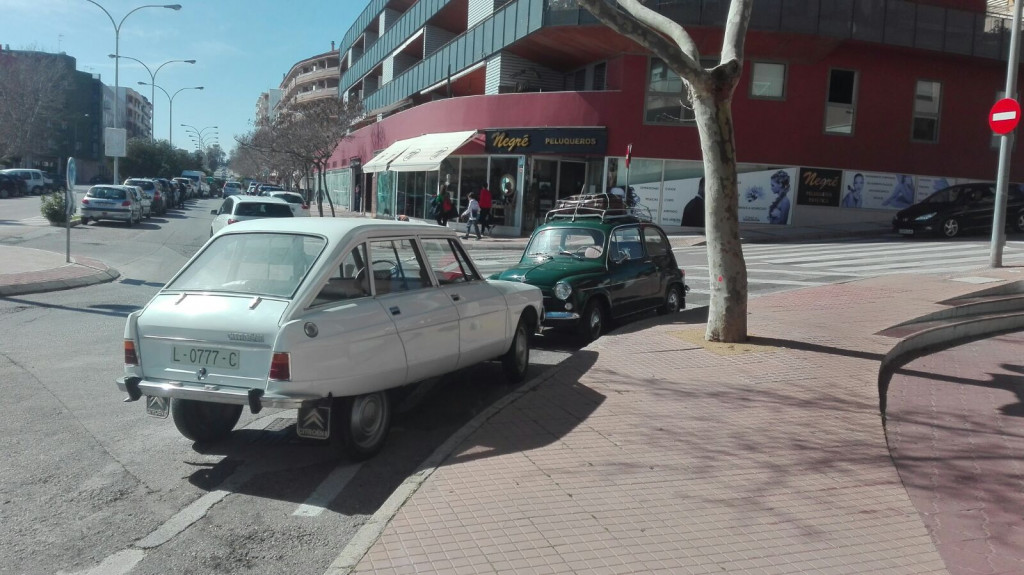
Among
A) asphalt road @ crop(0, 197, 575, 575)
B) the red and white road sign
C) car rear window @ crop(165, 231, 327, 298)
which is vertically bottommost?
asphalt road @ crop(0, 197, 575, 575)

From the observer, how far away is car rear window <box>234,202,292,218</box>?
20125 mm

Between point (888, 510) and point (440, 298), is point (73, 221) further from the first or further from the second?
point (888, 510)

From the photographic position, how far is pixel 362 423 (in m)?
5.95

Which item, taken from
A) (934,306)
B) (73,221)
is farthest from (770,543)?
(73,221)

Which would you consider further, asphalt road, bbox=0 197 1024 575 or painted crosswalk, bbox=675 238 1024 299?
painted crosswalk, bbox=675 238 1024 299

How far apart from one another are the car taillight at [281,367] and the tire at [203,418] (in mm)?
1095

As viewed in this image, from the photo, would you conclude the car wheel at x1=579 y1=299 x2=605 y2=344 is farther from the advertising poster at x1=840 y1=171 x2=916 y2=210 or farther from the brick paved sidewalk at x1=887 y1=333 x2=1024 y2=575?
the advertising poster at x1=840 y1=171 x2=916 y2=210

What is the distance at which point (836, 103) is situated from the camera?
30.5 m

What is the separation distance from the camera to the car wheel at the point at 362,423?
5.76 meters

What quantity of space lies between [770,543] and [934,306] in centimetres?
884

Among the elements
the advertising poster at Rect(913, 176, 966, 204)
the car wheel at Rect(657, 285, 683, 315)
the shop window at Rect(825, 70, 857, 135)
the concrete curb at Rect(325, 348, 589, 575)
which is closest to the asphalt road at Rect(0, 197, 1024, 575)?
the concrete curb at Rect(325, 348, 589, 575)

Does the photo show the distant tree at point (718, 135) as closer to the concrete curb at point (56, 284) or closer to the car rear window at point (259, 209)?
the concrete curb at point (56, 284)

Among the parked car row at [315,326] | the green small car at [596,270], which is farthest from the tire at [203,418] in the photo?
the green small car at [596,270]

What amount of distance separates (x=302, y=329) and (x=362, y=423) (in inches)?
36.9
